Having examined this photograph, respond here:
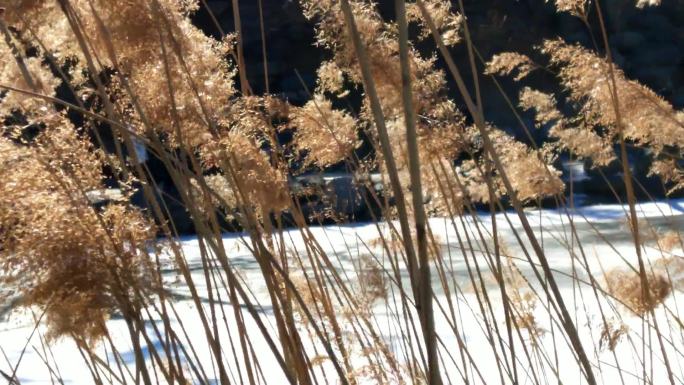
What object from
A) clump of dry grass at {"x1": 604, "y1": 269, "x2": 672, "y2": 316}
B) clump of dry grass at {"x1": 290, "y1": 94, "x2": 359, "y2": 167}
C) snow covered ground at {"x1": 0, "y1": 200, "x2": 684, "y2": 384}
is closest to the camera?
clump of dry grass at {"x1": 290, "y1": 94, "x2": 359, "y2": 167}

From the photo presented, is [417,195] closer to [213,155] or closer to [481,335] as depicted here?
[213,155]

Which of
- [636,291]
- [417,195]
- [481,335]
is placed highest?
[417,195]

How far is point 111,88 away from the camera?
3.73 feet

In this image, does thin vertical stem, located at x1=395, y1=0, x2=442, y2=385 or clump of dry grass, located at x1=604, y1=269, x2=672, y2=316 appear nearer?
thin vertical stem, located at x1=395, y1=0, x2=442, y2=385

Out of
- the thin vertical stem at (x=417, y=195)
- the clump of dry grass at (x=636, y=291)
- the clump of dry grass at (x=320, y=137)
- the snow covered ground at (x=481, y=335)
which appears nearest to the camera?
the thin vertical stem at (x=417, y=195)

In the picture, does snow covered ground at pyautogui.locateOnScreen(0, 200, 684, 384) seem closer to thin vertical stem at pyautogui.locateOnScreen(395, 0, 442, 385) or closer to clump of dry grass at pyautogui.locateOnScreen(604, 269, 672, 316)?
clump of dry grass at pyautogui.locateOnScreen(604, 269, 672, 316)

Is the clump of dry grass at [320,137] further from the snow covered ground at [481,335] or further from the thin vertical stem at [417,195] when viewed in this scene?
the snow covered ground at [481,335]

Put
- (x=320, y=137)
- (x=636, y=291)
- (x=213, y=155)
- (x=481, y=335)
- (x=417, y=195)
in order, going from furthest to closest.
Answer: (x=481, y=335)
(x=636, y=291)
(x=320, y=137)
(x=213, y=155)
(x=417, y=195)

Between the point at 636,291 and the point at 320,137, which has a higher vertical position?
the point at 320,137

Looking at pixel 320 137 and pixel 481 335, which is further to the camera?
pixel 481 335

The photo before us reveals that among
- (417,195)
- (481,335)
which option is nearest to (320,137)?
(417,195)

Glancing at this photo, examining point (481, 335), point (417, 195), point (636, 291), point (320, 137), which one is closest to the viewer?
point (417, 195)

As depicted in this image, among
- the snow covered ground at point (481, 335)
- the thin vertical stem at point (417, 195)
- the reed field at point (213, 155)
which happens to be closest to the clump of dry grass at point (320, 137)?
the reed field at point (213, 155)

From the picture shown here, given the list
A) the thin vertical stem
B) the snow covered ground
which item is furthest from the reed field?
the snow covered ground
